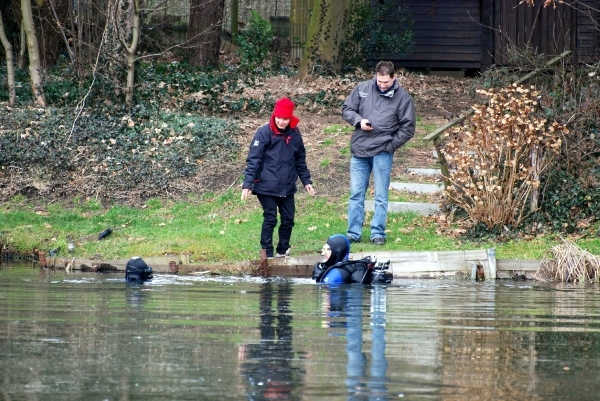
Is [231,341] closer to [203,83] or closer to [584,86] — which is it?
[584,86]

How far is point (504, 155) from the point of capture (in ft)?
48.8

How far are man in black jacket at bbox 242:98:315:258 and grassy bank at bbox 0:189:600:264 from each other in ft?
1.21

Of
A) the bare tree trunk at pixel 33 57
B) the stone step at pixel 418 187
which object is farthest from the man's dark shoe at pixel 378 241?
the bare tree trunk at pixel 33 57

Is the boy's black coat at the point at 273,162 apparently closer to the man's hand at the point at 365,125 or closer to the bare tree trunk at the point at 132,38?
the man's hand at the point at 365,125

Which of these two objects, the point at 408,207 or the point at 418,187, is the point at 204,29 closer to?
the point at 418,187

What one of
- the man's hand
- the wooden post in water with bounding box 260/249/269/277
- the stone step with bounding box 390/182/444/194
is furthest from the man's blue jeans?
the stone step with bounding box 390/182/444/194

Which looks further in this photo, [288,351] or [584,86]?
[584,86]

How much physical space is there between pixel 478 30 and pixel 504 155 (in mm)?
12239

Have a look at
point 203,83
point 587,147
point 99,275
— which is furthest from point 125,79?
point 587,147

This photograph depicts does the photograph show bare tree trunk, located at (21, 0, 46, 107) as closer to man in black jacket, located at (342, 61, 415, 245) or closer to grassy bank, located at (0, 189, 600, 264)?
grassy bank, located at (0, 189, 600, 264)

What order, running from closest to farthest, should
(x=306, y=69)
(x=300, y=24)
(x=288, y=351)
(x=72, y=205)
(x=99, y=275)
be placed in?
(x=288, y=351) → (x=99, y=275) → (x=72, y=205) → (x=306, y=69) → (x=300, y=24)

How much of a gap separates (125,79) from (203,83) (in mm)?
1822

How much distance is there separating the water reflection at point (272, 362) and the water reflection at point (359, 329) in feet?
1.09

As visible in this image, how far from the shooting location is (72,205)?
17953mm
